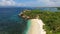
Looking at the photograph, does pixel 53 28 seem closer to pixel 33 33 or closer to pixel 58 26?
pixel 58 26

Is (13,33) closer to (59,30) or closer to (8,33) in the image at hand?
(8,33)

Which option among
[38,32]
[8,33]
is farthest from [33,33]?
[8,33]

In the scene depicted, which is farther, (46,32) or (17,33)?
(17,33)

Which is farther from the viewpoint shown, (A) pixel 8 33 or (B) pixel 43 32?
(A) pixel 8 33

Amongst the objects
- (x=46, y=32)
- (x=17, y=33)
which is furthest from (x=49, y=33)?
(x=17, y=33)

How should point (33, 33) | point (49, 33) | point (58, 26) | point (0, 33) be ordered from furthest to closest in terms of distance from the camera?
point (0, 33) → point (58, 26) → point (33, 33) → point (49, 33)

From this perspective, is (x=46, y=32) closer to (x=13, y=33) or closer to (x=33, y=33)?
(x=33, y=33)

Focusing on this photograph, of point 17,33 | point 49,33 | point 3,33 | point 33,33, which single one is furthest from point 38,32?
point 3,33

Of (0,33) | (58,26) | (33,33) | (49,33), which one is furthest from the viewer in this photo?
(0,33)

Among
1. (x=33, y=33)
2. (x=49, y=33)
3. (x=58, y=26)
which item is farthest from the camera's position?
(x=58, y=26)
